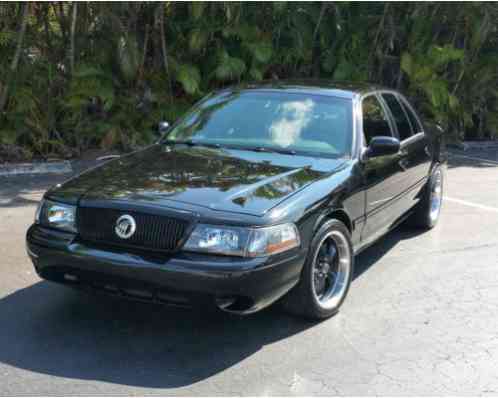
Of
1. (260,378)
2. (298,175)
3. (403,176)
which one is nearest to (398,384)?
(260,378)

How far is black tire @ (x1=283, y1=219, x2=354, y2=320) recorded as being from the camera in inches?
166

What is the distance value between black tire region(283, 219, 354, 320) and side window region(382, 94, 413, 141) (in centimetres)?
181

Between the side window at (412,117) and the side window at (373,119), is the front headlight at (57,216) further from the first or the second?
the side window at (412,117)

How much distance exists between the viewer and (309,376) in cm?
374

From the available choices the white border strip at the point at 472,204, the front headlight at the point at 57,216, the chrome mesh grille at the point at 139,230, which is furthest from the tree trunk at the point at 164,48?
the chrome mesh grille at the point at 139,230

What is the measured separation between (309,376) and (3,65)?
7.71m

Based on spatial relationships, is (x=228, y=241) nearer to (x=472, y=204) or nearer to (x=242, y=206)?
(x=242, y=206)

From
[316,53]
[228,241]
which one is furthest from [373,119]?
[316,53]

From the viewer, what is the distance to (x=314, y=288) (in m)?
4.35

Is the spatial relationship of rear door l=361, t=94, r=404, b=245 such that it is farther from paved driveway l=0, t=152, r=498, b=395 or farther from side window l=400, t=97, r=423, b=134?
side window l=400, t=97, r=423, b=134

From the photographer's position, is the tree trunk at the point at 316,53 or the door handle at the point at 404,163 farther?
the tree trunk at the point at 316,53

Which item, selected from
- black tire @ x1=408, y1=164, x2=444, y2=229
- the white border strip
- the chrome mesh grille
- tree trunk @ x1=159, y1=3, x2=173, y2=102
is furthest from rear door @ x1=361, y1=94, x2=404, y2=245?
tree trunk @ x1=159, y1=3, x2=173, y2=102

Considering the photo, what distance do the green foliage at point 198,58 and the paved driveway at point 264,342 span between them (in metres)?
5.01

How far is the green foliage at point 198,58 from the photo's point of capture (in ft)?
33.1
